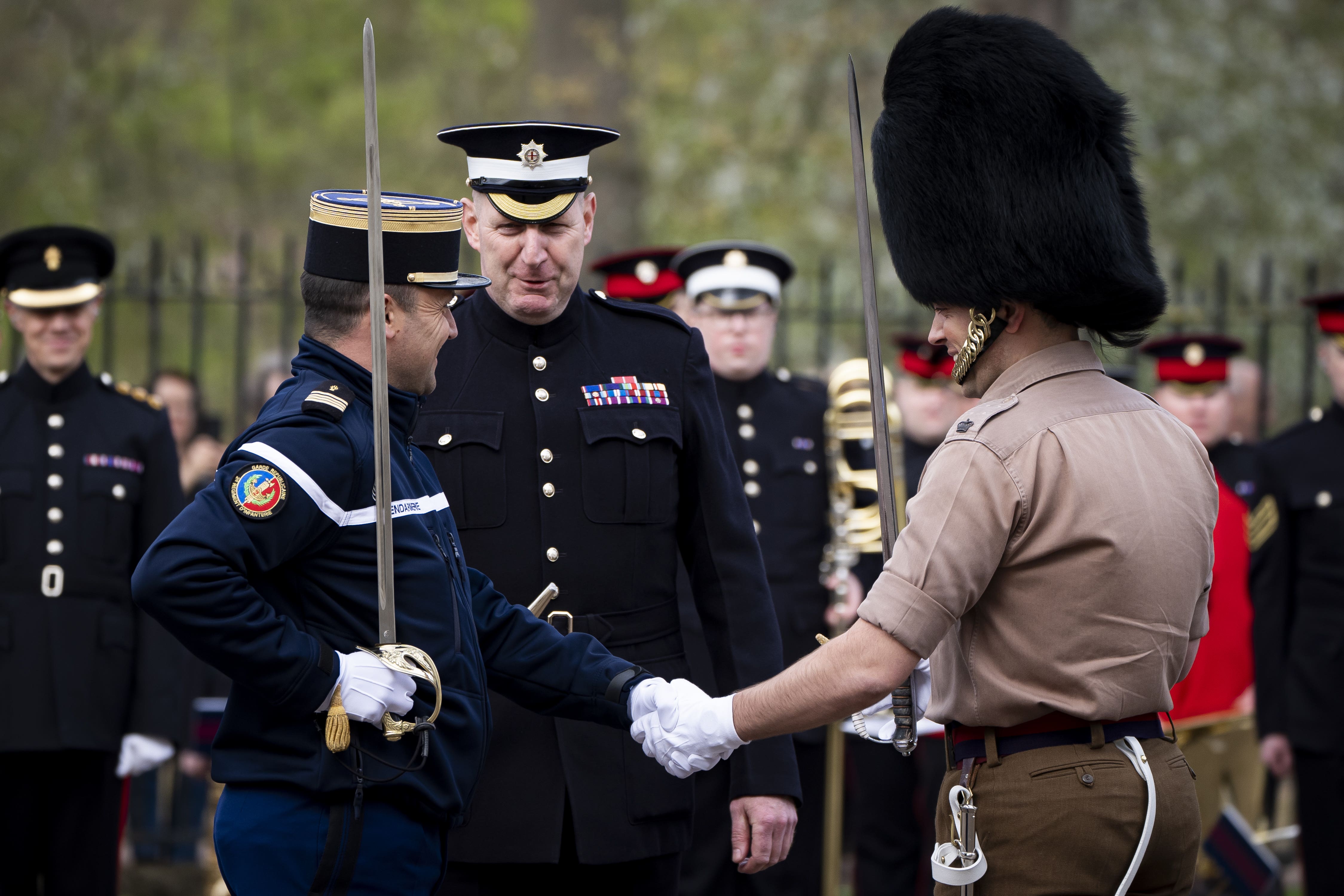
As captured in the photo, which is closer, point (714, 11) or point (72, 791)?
point (72, 791)

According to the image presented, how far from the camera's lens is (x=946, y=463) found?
115 inches

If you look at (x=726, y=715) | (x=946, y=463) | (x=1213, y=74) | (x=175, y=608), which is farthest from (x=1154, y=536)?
(x=1213, y=74)

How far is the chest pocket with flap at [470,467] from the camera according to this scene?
3.78 metres

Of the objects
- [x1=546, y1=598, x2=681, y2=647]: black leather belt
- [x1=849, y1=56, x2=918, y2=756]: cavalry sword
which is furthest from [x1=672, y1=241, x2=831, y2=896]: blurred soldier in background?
[x1=849, y1=56, x2=918, y2=756]: cavalry sword

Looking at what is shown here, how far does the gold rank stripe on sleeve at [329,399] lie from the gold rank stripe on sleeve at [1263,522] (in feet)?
15.3

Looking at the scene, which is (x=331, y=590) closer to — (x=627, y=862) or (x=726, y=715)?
(x=726, y=715)

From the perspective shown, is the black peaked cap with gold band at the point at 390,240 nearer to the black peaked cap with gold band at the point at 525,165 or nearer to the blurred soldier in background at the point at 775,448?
the black peaked cap with gold band at the point at 525,165

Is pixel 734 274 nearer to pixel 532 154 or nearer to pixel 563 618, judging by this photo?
pixel 532 154

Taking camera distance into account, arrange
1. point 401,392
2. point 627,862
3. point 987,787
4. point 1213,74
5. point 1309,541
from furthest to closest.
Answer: point 1213,74, point 1309,541, point 627,862, point 401,392, point 987,787

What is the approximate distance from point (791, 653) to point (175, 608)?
4131 millimetres

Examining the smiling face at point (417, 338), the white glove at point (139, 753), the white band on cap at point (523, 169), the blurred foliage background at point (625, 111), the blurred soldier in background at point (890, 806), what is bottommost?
the blurred soldier in background at point (890, 806)

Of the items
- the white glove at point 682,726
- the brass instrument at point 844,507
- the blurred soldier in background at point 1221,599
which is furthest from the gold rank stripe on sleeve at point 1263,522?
the white glove at point 682,726

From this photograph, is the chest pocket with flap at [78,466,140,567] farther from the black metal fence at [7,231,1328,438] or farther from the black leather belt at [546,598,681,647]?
the black metal fence at [7,231,1328,438]

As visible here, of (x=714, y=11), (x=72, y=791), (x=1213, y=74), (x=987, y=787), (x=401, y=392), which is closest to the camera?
(x=987, y=787)
